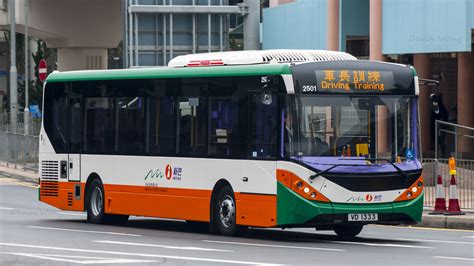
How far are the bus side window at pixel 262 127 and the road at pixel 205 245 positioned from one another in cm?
140

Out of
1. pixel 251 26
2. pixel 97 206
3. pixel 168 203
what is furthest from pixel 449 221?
pixel 251 26

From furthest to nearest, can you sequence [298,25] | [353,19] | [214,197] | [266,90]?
[298,25] < [353,19] < [214,197] < [266,90]

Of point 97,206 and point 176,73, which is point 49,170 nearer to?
point 97,206

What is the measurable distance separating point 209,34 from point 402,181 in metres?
14.7

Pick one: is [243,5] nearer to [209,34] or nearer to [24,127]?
[209,34]

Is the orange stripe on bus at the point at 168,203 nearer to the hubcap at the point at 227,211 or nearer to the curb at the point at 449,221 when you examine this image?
the hubcap at the point at 227,211

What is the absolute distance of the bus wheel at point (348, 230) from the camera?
2119cm

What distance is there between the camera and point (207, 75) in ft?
70.8

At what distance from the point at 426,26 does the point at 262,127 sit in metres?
15.5

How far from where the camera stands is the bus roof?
66.5 ft

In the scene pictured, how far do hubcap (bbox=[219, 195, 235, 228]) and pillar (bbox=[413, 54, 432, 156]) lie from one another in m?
20.0

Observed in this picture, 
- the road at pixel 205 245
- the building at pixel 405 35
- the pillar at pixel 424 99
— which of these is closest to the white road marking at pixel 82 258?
the road at pixel 205 245

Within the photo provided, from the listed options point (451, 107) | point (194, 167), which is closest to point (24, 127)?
point (451, 107)

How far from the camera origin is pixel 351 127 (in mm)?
20062
